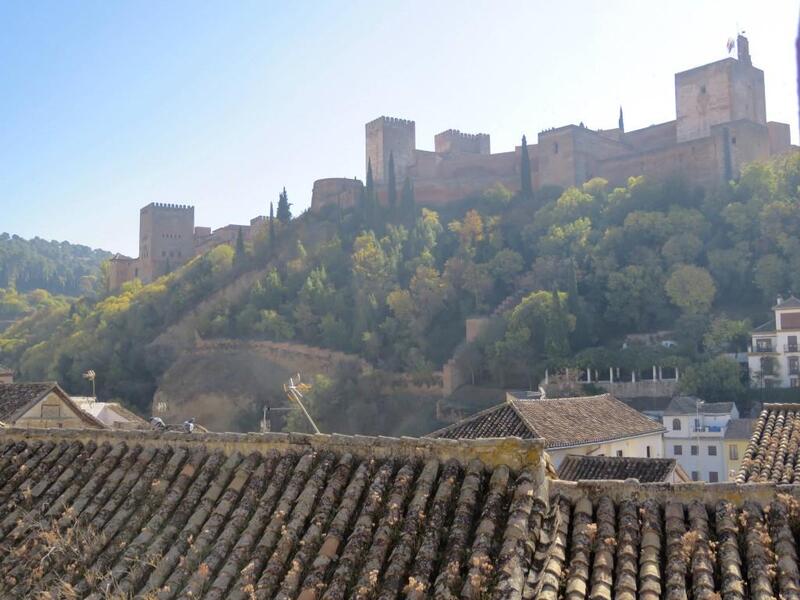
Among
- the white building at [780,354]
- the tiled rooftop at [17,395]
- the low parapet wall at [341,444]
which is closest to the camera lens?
the low parapet wall at [341,444]

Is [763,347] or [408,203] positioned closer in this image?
[763,347]

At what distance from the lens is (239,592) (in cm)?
548

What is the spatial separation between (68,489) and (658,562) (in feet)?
14.9

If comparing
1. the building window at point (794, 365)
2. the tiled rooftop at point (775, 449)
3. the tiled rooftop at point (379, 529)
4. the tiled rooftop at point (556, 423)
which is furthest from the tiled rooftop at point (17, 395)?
the building window at point (794, 365)

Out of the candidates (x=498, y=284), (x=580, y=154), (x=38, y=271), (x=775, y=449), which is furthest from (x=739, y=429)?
(x=38, y=271)

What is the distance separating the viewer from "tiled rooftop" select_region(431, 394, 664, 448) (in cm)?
1916

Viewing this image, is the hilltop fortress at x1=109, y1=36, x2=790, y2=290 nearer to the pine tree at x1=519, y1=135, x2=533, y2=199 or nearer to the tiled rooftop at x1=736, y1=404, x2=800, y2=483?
the pine tree at x1=519, y1=135, x2=533, y2=199

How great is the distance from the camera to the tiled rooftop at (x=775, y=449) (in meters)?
11.4

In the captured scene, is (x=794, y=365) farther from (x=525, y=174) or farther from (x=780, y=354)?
(x=525, y=174)

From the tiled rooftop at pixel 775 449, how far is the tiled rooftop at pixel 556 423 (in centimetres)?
471

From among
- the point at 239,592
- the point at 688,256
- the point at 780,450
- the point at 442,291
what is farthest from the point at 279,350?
the point at 239,592

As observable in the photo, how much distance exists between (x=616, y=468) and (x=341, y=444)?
1191cm

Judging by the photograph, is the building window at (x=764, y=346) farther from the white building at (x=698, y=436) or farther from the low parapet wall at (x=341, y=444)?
the low parapet wall at (x=341, y=444)

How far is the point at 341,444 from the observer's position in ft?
22.0
